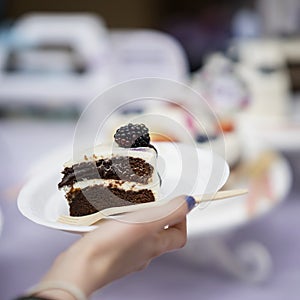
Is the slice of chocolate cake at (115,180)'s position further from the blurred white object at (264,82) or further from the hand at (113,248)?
the blurred white object at (264,82)

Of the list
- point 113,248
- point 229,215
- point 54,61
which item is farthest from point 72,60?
point 113,248

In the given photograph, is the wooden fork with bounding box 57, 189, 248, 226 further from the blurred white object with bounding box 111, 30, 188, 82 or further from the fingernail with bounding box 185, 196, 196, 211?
the blurred white object with bounding box 111, 30, 188, 82

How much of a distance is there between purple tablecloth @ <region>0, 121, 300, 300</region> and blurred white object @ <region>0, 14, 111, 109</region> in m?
0.40

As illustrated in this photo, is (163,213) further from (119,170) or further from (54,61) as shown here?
(54,61)

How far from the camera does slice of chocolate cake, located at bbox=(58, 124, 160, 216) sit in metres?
0.25

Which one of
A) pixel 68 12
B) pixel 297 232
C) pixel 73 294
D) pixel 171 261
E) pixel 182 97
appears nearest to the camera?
pixel 73 294

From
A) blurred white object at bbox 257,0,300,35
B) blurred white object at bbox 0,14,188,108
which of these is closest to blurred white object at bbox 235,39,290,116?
blurred white object at bbox 0,14,188,108

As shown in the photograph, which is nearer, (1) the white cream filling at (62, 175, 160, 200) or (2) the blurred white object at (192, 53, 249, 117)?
(1) the white cream filling at (62, 175, 160, 200)

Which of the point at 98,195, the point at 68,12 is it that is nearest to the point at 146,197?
the point at 98,195

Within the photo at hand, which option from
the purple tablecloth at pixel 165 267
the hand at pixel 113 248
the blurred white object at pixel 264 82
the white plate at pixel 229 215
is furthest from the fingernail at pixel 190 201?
the blurred white object at pixel 264 82

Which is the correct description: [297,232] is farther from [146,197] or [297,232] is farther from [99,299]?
[146,197]

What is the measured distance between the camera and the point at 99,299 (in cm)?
53

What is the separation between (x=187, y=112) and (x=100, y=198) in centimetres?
11

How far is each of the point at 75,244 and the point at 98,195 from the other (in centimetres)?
2
